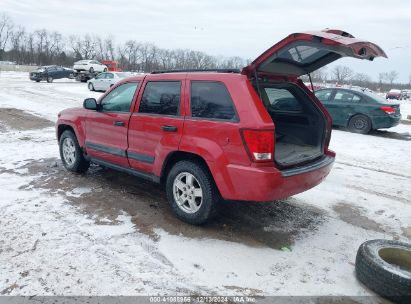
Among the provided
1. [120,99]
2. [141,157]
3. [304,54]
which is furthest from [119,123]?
[304,54]

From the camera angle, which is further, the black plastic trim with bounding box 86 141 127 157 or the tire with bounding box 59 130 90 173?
the tire with bounding box 59 130 90 173

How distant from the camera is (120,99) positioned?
5.40 meters

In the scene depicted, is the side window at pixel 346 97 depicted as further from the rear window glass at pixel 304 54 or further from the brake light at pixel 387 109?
the rear window glass at pixel 304 54

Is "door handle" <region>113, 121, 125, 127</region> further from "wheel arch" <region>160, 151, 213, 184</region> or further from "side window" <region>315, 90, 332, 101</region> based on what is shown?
"side window" <region>315, 90, 332, 101</region>

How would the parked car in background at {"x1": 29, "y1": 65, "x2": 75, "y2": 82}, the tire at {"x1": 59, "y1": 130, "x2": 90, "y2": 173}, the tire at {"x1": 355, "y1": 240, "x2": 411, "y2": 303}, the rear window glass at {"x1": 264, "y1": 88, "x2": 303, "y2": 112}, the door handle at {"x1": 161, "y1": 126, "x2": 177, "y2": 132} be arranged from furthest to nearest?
1. the parked car in background at {"x1": 29, "y1": 65, "x2": 75, "y2": 82}
2. the tire at {"x1": 59, "y1": 130, "x2": 90, "y2": 173}
3. the rear window glass at {"x1": 264, "y1": 88, "x2": 303, "y2": 112}
4. the door handle at {"x1": 161, "y1": 126, "x2": 177, "y2": 132}
5. the tire at {"x1": 355, "y1": 240, "x2": 411, "y2": 303}

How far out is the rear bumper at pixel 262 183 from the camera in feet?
12.3

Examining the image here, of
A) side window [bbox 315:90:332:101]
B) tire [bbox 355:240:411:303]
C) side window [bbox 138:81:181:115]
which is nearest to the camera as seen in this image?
tire [bbox 355:240:411:303]

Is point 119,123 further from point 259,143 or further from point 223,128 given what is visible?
point 259,143

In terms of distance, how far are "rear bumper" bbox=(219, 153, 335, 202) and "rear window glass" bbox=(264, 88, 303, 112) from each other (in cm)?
131

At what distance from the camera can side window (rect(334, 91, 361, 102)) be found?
12773 millimetres

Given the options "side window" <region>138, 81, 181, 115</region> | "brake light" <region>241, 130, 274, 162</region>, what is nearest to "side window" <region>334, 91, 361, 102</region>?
"side window" <region>138, 81, 181, 115</region>

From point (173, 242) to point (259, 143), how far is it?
1423mm

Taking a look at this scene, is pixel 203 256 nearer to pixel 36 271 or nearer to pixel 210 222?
pixel 210 222

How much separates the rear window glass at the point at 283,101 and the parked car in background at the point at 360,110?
8.31m
